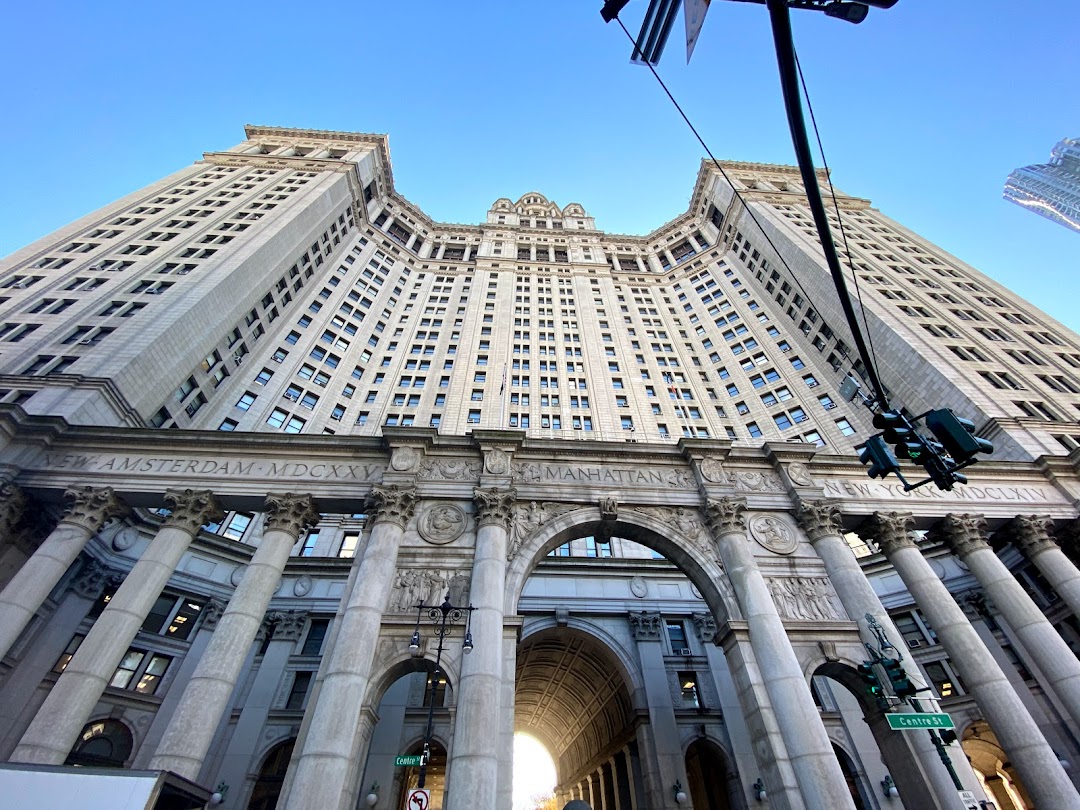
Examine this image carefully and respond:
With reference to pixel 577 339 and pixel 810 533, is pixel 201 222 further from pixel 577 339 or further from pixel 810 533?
pixel 810 533

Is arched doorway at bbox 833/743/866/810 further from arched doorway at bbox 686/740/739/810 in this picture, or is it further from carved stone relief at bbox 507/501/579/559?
carved stone relief at bbox 507/501/579/559

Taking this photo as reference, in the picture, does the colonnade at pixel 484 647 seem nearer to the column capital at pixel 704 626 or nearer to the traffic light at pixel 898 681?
the traffic light at pixel 898 681

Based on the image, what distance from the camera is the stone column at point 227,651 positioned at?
17234 millimetres

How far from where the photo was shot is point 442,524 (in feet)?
79.3

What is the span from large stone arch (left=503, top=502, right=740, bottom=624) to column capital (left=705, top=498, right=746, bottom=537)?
21.6 inches

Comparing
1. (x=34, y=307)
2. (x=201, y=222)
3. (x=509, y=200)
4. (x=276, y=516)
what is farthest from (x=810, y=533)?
(x=509, y=200)

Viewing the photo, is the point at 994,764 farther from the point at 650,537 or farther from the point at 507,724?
the point at 507,724

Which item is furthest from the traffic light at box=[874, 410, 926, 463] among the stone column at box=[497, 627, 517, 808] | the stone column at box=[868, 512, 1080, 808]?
the stone column at box=[868, 512, 1080, 808]

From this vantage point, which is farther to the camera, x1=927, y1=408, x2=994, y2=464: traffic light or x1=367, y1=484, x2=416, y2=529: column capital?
x1=367, y1=484, x2=416, y2=529: column capital

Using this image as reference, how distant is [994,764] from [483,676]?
31.8m

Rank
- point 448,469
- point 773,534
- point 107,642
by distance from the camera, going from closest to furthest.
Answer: point 107,642 → point 773,534 → point 448,469

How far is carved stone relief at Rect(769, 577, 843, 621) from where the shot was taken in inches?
898

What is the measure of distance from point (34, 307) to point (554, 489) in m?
38.2

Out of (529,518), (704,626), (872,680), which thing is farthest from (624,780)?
(872,680)
